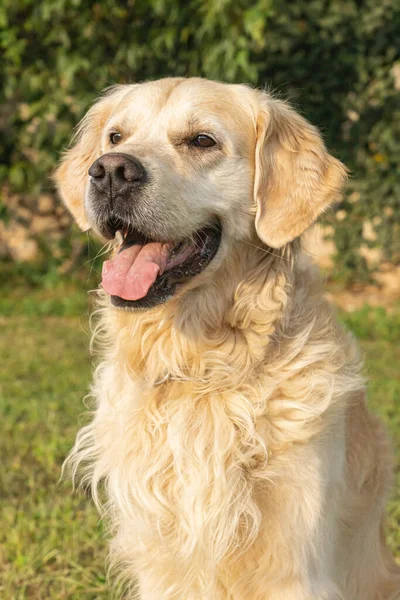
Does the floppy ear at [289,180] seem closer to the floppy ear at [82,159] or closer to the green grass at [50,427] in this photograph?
the floppy ear at [82,159]

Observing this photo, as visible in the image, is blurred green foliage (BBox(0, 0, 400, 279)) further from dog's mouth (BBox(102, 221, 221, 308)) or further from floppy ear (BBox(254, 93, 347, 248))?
dog's mouth (BBox(102, 221, 221, 308))

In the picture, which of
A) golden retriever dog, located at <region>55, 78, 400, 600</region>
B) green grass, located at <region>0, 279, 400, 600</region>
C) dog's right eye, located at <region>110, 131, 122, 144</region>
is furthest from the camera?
green grass, located at <region>0, 279, 400, 600</region>

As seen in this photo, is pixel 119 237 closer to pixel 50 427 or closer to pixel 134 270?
pixel 134 270

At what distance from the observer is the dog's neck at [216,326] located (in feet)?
8.90

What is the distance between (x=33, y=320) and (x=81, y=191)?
15.0 feet

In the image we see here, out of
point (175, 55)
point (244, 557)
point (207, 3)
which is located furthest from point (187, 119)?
point (175, 55)

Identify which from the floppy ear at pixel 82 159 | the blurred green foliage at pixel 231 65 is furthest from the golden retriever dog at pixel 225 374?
the blurred green foliage at pixel 231 65

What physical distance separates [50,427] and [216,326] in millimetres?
2395

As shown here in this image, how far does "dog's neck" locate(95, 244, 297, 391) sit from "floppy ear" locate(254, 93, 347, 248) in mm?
115

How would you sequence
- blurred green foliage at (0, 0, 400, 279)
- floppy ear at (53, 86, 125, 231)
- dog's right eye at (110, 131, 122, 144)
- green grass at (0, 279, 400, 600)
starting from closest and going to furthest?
dog's right eye at (110, 131, 122, 144) < floppy ear at (53, 86, 125, 231) < green grass at (0, 279, 400, 600) < blurred green foliage at (0, 0, 400, 279)

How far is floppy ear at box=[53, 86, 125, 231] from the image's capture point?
322 cm

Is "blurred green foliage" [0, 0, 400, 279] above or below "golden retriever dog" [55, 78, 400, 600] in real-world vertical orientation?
below

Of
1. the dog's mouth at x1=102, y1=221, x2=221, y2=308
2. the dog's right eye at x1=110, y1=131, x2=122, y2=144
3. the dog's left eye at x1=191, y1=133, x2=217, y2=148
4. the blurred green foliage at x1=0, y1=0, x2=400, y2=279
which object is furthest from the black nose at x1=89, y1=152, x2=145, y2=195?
the blurred green foliage at x1=0, y1=0, x2=400, y2=279

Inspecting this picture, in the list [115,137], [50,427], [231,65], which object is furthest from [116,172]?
[231,65]
